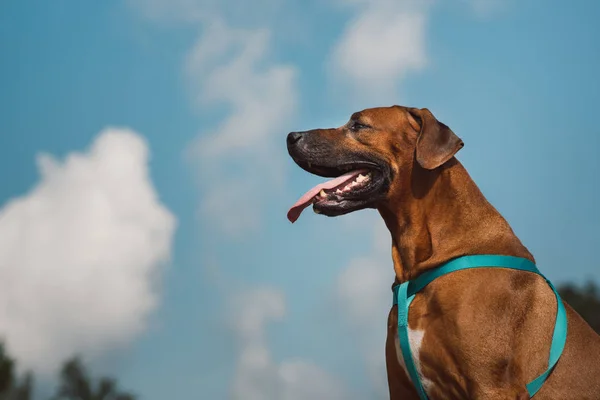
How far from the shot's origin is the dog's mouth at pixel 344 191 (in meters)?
6.42

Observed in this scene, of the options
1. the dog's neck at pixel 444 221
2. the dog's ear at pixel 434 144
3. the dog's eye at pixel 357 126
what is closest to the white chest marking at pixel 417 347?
the dog's neck at pixel 444 221

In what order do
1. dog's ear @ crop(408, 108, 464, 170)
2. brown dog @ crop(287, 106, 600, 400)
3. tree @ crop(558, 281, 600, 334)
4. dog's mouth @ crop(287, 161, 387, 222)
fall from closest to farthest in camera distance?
brown dog @ crop(287, 106, 600, 400)
dog's ear @ crop(408, 108, 464, 170)
dog's mouth @ crop(287, 161, 387, 222)
tree @ crop(558, 281, 600, 334)

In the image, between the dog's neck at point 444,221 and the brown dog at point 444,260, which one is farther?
the dog's neck at point 444,221

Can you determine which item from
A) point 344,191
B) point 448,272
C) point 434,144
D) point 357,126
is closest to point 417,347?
point 448,272

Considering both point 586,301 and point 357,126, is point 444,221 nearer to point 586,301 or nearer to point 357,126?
point 357,126

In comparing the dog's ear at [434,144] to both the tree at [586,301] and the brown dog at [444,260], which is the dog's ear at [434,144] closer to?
the brown dog at [444,260]

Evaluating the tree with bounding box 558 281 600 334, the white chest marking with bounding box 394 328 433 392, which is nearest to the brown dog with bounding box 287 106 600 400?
the white chest marking with bounding box 394 328 433 392

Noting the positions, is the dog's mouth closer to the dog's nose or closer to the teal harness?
the dog's nose

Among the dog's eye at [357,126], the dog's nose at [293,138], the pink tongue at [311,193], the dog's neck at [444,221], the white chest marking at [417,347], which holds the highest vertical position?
the dog's nose at [293,138]

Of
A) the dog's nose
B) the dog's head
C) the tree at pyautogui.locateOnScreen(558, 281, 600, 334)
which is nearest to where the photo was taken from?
the dog's head

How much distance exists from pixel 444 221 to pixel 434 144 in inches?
25.2

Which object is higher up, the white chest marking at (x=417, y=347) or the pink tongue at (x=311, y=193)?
the pink tongue at (x=311, y=193)

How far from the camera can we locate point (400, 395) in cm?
635

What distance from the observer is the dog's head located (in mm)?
6258
